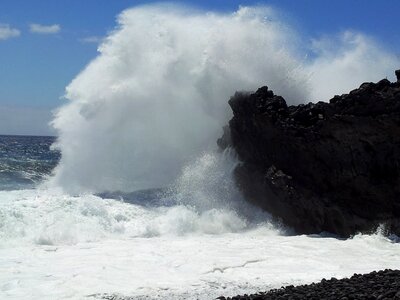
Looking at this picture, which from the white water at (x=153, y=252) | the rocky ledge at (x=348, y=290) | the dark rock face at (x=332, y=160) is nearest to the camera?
the rocky ledge at (x=348, y=290)

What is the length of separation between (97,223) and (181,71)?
8.57 metres

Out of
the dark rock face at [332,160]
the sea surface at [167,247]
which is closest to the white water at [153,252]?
the sea surface at [167,247]

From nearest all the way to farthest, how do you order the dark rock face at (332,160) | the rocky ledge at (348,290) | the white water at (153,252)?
1. the rocky ledge at (348,290)
2. the white water at (153,252)
3. the dark rock face at (332,160)

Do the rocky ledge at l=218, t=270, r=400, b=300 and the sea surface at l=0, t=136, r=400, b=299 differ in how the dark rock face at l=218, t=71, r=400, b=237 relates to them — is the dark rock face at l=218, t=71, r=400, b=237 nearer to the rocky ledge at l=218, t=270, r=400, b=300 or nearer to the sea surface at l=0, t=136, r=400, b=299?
the sea surface at l=0, t=136, r=400, b=299

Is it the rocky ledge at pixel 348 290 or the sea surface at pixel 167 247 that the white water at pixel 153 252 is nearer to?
the sea surface at pixel 167 247

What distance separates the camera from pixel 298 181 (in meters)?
14.8

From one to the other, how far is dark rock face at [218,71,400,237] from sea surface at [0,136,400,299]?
2.03 feet

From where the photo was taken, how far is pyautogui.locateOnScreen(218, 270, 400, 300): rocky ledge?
295 inches

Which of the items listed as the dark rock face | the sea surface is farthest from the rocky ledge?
the dark rock face

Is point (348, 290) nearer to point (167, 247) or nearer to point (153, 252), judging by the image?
point (153, 252)

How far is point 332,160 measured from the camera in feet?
46.4

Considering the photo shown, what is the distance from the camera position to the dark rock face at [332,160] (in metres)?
13.3

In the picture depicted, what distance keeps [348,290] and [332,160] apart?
6678 millimetres

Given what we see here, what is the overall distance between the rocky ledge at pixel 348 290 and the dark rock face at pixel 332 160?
16.3 ft
